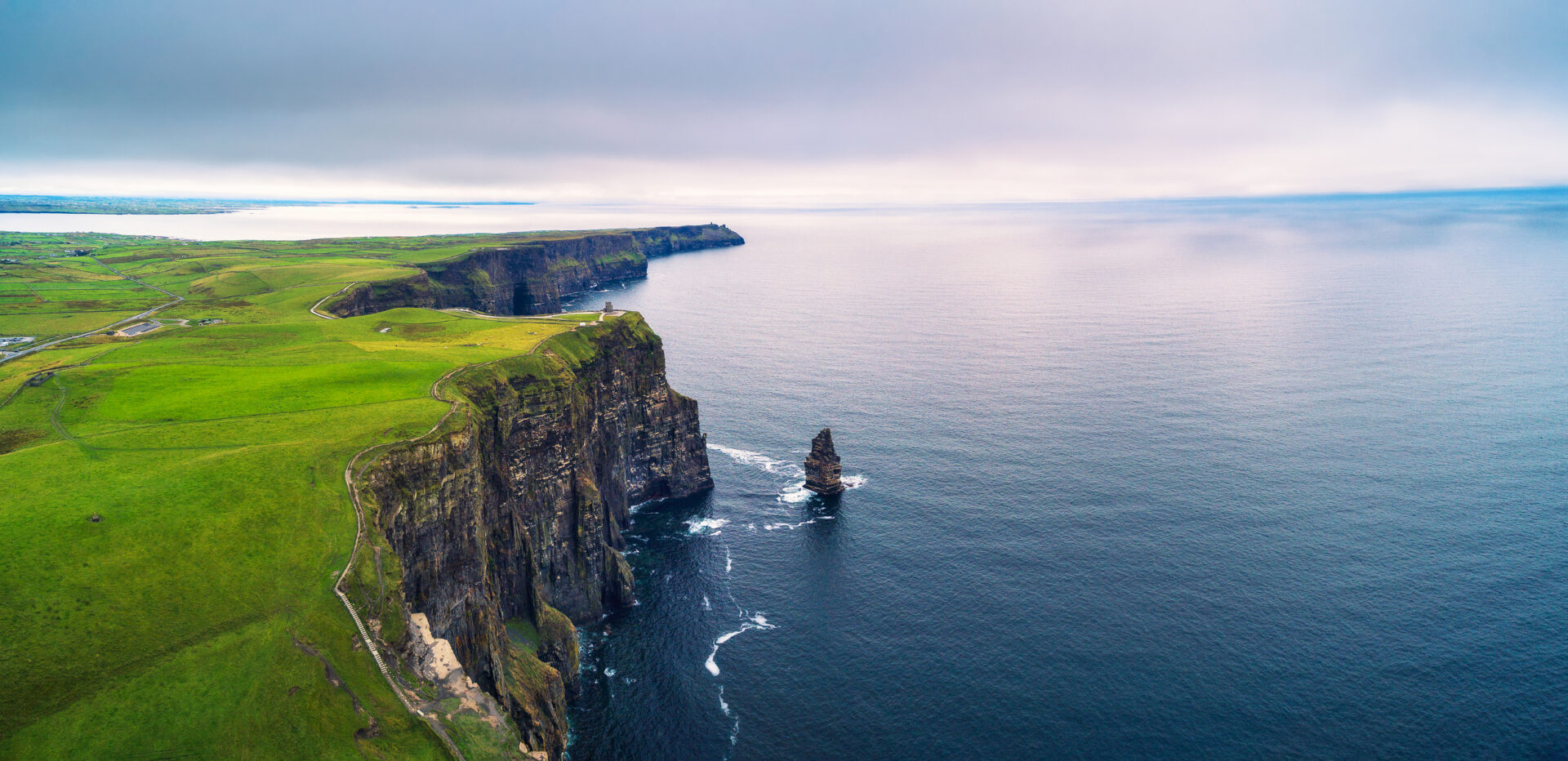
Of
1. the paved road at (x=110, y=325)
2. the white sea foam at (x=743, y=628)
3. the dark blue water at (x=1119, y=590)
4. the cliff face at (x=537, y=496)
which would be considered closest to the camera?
the cliff face at (x=537, y=496)

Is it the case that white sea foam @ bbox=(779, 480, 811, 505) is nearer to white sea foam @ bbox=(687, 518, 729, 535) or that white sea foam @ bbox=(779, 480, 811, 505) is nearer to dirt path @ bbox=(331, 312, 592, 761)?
white sea foam @ bbox=(687, 518, 729, 535)

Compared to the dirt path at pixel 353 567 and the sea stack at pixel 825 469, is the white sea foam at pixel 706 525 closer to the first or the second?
the sea stack at pixel 825 469

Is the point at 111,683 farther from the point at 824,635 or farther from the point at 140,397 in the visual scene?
the point at 824,635

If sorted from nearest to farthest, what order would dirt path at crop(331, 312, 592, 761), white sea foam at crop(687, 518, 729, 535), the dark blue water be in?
dirt path at crop(331, 312, 592, 761) < the dark blue water < white sea foam at crop(687, 518, 729, 535)

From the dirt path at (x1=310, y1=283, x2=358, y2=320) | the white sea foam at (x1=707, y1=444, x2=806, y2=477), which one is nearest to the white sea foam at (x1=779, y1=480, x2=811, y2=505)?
the white sea foam at (x1=707, y1=444, x2=806, y2=477)

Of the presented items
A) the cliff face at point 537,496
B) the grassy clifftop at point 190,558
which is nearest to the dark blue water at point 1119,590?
the cliff face at point 537,496

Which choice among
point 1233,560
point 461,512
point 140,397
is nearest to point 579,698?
point 461,512
